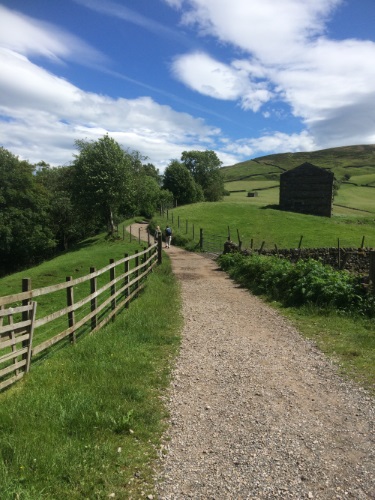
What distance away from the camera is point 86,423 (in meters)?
4.47

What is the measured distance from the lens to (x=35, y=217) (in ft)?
153

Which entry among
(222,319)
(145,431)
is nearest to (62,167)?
(222,319)

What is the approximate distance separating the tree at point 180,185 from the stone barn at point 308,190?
101ft

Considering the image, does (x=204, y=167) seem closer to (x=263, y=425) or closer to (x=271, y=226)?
(x=271, y=226)

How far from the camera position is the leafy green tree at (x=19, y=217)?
4488 centimetres

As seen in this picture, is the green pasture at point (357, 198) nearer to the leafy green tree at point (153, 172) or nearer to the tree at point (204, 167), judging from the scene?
the tree at point (204, 167)

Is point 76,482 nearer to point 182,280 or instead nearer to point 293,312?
point 293,312

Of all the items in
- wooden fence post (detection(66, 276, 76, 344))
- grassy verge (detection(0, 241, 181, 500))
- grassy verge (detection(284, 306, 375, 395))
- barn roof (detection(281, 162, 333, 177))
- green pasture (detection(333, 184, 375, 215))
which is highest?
barn roof (detection(281, 162, 333, 177))

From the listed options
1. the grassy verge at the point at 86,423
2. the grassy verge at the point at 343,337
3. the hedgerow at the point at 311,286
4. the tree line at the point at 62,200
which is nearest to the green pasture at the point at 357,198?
the tree line at the point at 62,200

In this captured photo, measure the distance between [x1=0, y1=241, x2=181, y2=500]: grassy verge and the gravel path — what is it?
31 centimetres

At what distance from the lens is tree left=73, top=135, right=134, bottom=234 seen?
4041 centimetres

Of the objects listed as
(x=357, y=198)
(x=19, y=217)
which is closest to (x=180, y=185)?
(x=357, y=198)

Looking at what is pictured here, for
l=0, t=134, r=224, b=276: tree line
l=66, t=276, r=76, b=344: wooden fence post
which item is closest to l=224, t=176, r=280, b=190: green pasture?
l=0, t=134, r=224, b=276: tree line

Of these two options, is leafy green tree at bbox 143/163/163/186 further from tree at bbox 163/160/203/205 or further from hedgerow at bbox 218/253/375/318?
hedgerow at bbox 218/253/375/318
